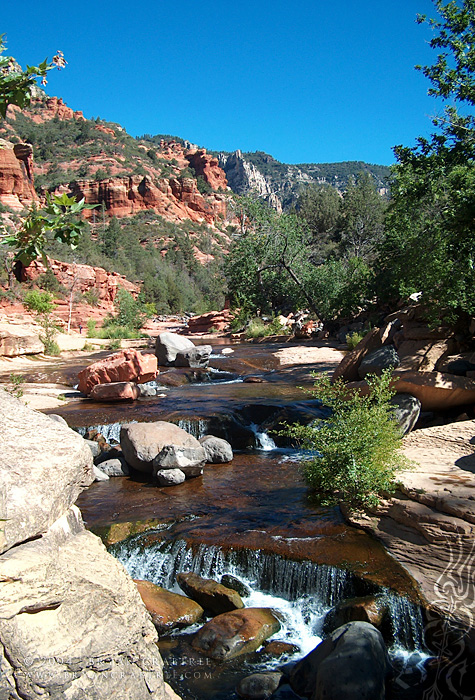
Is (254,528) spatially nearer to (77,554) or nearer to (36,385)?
(77,554)

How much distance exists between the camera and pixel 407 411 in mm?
7789

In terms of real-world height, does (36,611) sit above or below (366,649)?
above

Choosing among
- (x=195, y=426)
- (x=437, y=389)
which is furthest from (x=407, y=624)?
(x=195, y=426)

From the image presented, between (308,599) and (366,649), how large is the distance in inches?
48.3

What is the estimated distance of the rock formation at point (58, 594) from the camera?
2166 mm

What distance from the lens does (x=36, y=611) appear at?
224 cm

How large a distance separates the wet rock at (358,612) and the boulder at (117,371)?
9401 mm

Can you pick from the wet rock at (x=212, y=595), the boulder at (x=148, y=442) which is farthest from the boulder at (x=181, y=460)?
the wet rock at (x=212, y=595)

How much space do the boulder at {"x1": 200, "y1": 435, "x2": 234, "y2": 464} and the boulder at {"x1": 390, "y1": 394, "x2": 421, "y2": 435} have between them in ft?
9.30

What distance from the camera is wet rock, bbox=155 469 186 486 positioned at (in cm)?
733

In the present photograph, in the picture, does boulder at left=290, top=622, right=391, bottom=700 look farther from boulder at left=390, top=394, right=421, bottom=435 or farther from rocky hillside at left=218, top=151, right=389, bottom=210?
rocky hillside at left=218, top=151, right=389, bottom=210

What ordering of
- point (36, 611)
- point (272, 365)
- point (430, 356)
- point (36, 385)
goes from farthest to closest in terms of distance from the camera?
point (272, 365) < point (36, 385) < point (430, 356) < point (36, 611)

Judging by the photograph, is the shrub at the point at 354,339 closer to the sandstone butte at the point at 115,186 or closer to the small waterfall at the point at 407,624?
the small waterfall at the point at 407,624

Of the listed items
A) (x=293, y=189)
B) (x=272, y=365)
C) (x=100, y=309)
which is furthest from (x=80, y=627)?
(x=293, y=189)
